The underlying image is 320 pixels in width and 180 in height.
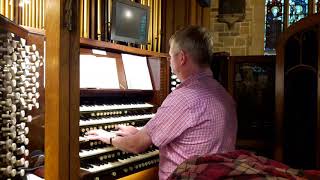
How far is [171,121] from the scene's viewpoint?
2.10 m

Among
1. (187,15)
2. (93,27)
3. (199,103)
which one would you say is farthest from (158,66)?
(199,103)

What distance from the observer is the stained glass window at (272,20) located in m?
7.31

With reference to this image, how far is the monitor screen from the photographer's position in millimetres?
3480

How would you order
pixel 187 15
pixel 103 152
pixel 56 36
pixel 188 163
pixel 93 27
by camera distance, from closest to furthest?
pixel 188 163
pixel 56 36
pixel 103 152
pixel 93 27
pixel 187 15

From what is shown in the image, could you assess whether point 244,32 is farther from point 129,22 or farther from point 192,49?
point 192,49

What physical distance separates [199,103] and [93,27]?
175cm

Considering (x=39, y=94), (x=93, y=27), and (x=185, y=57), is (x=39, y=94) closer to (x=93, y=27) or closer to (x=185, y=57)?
(x=185, y=57)

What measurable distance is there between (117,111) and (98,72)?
37 cm

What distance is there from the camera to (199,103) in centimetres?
211

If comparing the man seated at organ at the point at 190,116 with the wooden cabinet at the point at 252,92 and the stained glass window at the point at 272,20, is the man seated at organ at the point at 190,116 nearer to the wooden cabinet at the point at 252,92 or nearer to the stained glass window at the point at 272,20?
the wooden cabinet at the point at 252,92

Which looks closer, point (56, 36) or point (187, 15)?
point (56, 36)

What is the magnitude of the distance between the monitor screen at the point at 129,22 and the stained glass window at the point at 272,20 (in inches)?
161

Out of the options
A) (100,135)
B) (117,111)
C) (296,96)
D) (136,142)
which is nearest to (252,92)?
(296,96)

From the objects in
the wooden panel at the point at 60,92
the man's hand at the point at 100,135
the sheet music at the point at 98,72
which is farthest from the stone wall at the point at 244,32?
the wooden panel at the point at 60,92
